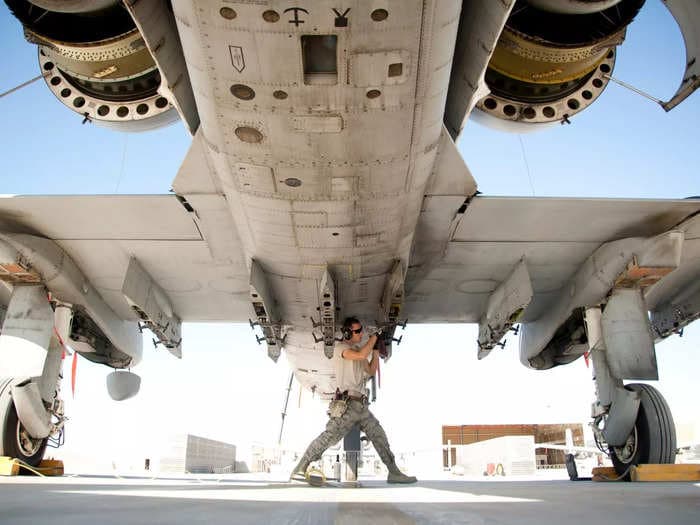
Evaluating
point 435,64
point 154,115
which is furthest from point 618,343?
point 154,115

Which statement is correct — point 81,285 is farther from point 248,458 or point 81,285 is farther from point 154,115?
point 248,458

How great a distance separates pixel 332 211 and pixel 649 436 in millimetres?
6507

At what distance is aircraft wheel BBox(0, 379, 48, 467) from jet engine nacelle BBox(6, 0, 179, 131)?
487 cm

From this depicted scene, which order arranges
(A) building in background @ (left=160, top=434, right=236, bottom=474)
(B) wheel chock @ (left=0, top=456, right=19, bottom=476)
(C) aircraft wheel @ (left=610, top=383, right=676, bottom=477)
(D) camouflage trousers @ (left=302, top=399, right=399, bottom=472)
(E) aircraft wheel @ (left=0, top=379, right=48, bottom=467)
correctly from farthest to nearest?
(A) building in background @ (left=160, top=434, right=236, bottom=474)
(E) aircraft wheel @ (left=0, top=379, right=48, bottom=467)
(C) aircraft wheel @ (left=610, top=383, right=676, bottom=477)
(B) wheel chock @ (left=0, top=456, right=19, bottom=476)
(D) camouflage trousers @ (left=302, top=399, right=399, bottom=472)

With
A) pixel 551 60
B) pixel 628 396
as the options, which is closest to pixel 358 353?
pixel 628 396

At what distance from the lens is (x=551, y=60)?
7859mm

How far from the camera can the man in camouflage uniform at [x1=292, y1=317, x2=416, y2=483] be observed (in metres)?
7.51

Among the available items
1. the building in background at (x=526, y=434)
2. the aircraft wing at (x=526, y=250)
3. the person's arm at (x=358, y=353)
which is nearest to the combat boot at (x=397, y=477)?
the person's arm at (x=358, y=353)

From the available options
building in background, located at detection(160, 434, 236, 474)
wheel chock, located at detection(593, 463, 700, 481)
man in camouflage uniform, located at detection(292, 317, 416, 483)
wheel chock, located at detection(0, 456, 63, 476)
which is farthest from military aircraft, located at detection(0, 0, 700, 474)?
building in background, located at detection(160, 434, 236, 474)

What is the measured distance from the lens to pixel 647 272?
9.36 meters

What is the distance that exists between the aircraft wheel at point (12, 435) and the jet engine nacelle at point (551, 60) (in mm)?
9167

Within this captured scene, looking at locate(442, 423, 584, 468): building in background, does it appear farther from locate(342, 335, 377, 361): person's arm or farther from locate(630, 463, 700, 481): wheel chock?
locate(342, 335, 377, 361): person's arm

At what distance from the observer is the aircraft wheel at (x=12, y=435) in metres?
→ 8.95

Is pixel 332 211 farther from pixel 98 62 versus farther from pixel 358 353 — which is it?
pixel 98 62
